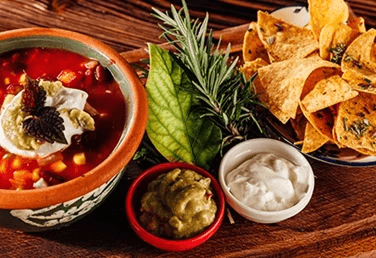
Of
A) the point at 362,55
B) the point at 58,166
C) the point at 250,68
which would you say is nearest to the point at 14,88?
the point at 58,166

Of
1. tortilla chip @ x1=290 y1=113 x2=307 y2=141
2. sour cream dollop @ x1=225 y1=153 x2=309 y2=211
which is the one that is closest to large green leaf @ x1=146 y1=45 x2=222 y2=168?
sour cream dollop @ x1=225 y1=153 x2=309 y2=211

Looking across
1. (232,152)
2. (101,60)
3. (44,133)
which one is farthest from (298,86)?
(44,133)

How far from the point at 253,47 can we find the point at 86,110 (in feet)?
2.82

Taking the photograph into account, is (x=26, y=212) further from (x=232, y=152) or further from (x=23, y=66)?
(x=232, y=152)

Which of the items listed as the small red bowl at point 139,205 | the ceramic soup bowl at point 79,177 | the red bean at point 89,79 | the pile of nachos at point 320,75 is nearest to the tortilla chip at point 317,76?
the pile of nachos at point 320,75

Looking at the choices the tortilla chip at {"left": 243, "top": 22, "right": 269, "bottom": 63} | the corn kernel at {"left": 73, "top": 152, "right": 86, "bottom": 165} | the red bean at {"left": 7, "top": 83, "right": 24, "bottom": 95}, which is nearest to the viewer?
the corn kernel at {"left": 73, "top": 152, "right": 86, "bottom": 165}

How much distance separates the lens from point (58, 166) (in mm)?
2125

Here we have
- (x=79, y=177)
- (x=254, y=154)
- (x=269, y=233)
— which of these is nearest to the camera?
(x=79, y=177)

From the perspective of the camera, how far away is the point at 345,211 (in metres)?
2.52

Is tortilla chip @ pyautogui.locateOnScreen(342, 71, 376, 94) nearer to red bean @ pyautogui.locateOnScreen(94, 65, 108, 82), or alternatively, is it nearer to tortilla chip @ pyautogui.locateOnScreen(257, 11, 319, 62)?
tortilla chip @ pyautogui.locateOnScreen(257, 11, 319, 62)

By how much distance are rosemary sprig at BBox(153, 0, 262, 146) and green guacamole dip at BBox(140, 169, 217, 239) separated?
0.32 m

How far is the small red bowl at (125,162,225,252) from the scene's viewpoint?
2232mm

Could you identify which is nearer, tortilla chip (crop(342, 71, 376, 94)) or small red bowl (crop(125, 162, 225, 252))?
small red bowl (crop(125, 162, 225, 252))

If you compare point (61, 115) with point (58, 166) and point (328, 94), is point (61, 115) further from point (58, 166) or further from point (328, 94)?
point (328, 94)
